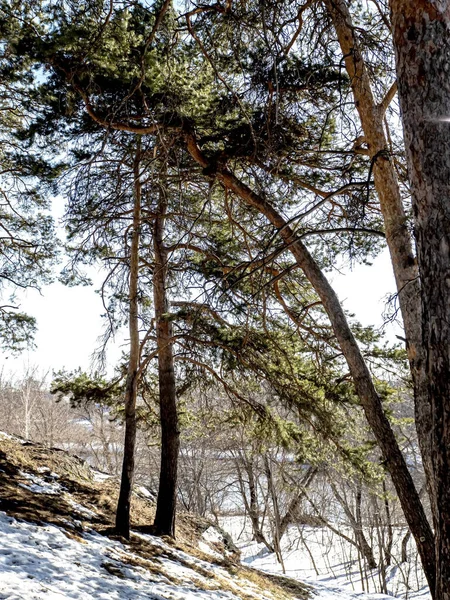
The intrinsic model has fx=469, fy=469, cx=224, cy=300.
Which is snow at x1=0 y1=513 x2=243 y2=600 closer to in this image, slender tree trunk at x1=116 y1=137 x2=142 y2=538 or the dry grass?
the dry grass

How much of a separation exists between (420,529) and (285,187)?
4392 millimetres

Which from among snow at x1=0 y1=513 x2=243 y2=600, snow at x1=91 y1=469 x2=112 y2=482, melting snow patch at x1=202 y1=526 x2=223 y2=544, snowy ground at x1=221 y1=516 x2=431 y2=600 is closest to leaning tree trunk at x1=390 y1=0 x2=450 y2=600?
snow at x1=0 y1=513 x2=243 y2=600

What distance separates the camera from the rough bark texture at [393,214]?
3.89 meters

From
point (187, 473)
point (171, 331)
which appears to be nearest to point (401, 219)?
point (171, 331)

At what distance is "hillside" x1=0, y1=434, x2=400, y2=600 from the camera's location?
13.8 feet

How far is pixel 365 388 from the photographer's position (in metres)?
4.88

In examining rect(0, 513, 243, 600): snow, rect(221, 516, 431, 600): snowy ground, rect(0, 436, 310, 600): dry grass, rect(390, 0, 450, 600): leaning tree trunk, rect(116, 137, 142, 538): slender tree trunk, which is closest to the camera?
rect(390, 0, 450, 600): leaning tree trunk

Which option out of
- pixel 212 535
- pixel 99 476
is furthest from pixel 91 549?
pixel 99 476

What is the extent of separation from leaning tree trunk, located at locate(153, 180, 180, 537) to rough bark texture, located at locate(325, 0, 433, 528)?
375cm

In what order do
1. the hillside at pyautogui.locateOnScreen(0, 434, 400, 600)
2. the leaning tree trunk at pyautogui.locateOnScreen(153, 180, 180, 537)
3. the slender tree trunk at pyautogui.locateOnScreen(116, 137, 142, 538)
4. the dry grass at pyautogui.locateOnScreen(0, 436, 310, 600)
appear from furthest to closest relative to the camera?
the leaning tree trunk at pyautogui.locateOnScreen(153, 180, 180, 537)
the slender tree trunk at pyautogui.locateOnScreen(116, 137, 142, 538)
the dry grass at pyautogui.locateOnScreen(0, 436, 310, 600)
the hillside at pyautogui.locateOnScreen(0, 434, 400, 600)

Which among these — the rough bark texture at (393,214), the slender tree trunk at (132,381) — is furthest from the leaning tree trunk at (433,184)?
the slender tree trunk at (132,381)

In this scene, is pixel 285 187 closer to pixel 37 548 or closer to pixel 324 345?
pixel 324 345

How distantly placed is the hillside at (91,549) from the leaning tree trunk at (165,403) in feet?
1.42

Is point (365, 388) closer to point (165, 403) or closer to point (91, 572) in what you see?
point (91, 572)
